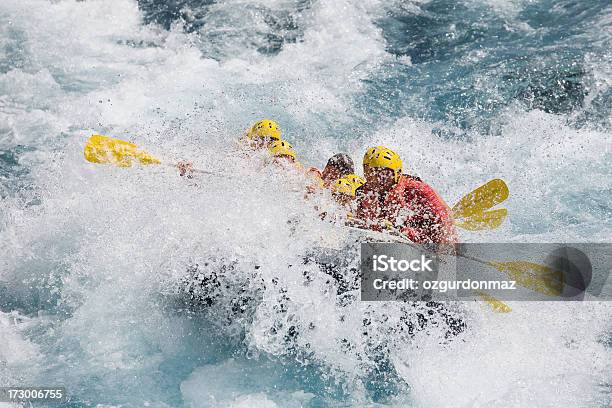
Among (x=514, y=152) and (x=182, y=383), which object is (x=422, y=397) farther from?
(x=514, y=152)

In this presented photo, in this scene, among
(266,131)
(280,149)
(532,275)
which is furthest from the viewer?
(266,131)

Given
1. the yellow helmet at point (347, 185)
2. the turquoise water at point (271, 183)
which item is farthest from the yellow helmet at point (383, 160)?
the turquoise water at point (271, 183)

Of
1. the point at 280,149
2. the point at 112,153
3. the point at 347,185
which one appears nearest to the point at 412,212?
the point at 347,185

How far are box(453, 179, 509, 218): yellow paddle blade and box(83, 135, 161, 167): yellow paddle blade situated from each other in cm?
321

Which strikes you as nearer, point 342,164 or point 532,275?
point 532,275

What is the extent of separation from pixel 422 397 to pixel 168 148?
4.57 metres

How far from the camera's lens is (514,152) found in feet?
27.6

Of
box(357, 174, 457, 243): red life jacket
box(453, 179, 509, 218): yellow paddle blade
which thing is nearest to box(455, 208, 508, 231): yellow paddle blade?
box(453, 179, 509, 218): yellow paddle blade

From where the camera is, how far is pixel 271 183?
6.17 m

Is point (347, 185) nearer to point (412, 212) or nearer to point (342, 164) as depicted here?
point (342, 164)

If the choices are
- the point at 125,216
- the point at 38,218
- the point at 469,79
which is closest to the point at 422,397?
the point at 125,216

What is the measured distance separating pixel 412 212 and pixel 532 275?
1.16 metres

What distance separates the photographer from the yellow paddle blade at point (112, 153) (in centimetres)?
669

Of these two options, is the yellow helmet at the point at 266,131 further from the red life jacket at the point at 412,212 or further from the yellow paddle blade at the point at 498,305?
the yellow paddle blade at the point at 498,305
